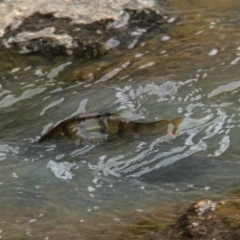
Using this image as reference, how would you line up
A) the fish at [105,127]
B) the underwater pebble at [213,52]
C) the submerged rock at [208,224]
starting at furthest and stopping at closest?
1. the underwater pebble at [213,52]
2. the fish at [105,127]
3. the submerged rock at [208,224]

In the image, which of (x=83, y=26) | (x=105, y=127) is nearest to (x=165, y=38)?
(x=83, y=26)

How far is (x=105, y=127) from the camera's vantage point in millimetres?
3930

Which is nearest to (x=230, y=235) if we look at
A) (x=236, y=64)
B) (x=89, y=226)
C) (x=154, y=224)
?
(x=154, y=224)

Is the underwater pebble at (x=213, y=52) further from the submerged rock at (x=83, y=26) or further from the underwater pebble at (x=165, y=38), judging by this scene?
the submerged rock at (x=83, y=26)

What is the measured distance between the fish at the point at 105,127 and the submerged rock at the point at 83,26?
1584mm

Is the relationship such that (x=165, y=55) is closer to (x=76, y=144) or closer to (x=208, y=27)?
(x=208, y=27)

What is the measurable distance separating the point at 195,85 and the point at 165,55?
2.25ft

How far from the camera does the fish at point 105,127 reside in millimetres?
3916

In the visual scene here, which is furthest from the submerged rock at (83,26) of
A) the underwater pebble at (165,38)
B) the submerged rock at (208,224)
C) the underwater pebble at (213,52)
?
the submerged rock at (208,224)

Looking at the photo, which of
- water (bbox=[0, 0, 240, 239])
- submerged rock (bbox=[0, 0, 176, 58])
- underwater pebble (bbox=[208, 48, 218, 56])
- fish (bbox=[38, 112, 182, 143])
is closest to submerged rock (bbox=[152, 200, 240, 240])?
water (bbox=[0, 0, 240, 239])

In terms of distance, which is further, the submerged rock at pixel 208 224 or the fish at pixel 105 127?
the fish at pixel 105 127

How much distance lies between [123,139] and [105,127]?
0.16m

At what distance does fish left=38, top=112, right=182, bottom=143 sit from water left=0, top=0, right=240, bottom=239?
69mm

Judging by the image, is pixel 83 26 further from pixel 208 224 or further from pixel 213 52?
pixel 208 224
